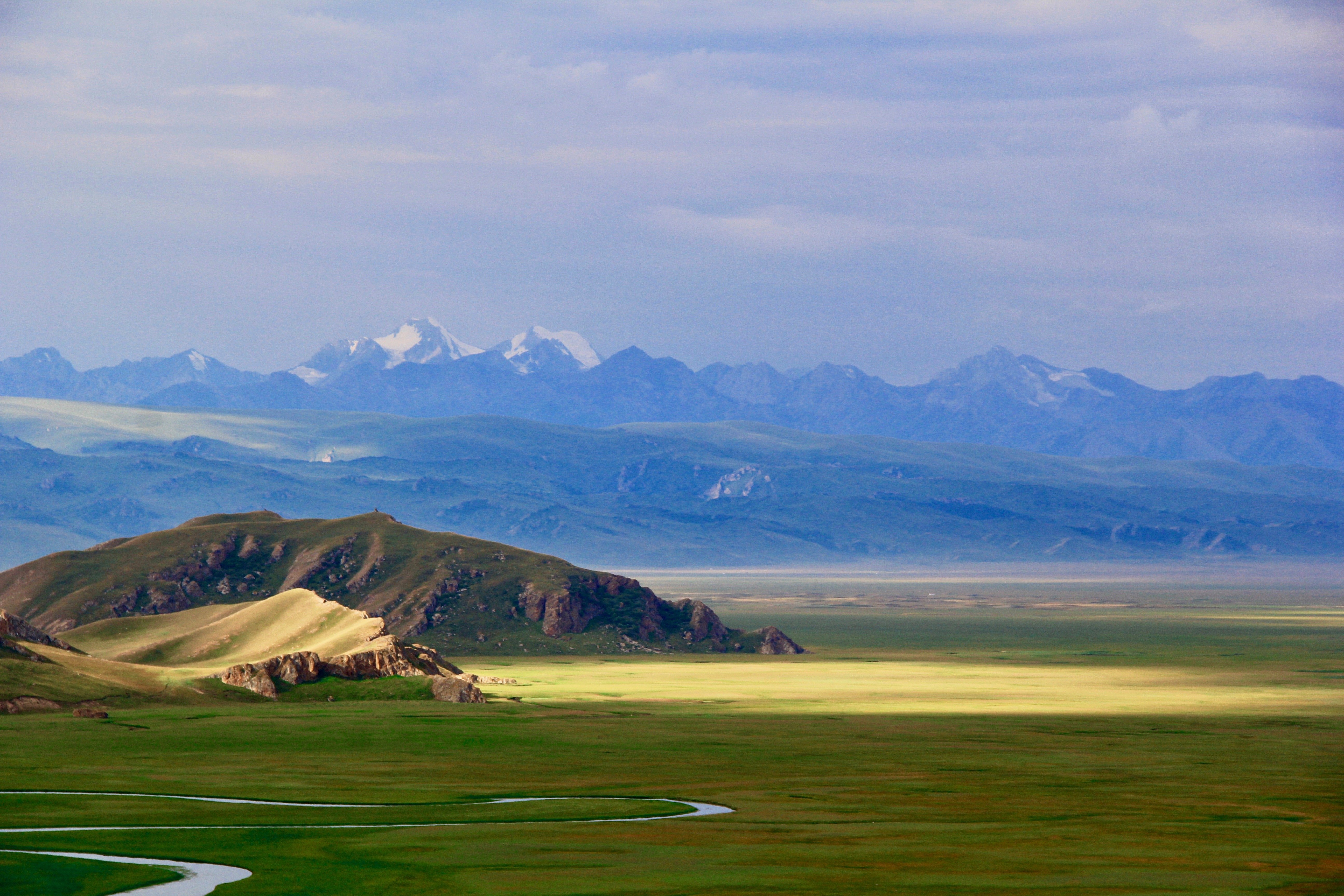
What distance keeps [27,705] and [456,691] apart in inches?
1261

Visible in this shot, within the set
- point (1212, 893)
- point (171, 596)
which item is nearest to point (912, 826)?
point (1212, 893)

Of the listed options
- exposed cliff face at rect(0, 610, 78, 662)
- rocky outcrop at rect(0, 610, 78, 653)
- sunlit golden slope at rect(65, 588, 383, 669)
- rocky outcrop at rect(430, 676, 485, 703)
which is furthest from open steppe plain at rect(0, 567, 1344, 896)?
sunlit golden slope at rect(65, 588, 383, 669)

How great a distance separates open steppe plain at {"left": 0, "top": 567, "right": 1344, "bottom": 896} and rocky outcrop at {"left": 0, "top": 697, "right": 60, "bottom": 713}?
66.9 inches

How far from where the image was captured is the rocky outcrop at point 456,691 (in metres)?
125

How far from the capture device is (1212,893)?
1948 inches

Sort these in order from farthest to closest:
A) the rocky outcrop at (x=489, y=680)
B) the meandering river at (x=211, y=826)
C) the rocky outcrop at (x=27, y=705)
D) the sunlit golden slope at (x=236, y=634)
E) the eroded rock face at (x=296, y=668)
Answer: the sunlit golden slope at (x=236, y=634)
the rocky outcrop at (x=489, y=680)
the eroded rock face at (x=296, y=668)
the rocky outcrop at (x=27, y=705)
the meandering river at (x=211, y=826)

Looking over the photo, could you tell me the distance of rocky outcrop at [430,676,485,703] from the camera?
12538 cm

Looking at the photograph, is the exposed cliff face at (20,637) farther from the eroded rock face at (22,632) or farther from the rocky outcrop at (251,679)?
the rocky outcrop at (251,679)

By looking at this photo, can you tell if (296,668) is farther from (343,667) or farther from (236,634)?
(236,634)

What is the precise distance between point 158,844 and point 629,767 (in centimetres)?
3187

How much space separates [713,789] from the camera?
7700 cm

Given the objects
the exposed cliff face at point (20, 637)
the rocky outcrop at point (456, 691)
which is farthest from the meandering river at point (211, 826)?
the rocky outcrop at point (456, 691)

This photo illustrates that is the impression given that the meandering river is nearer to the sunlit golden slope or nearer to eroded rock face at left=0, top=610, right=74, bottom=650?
eroded rock face at left=0, top=610, right=74, bottom=650

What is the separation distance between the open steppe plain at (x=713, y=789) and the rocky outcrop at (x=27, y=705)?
170 centimetres
